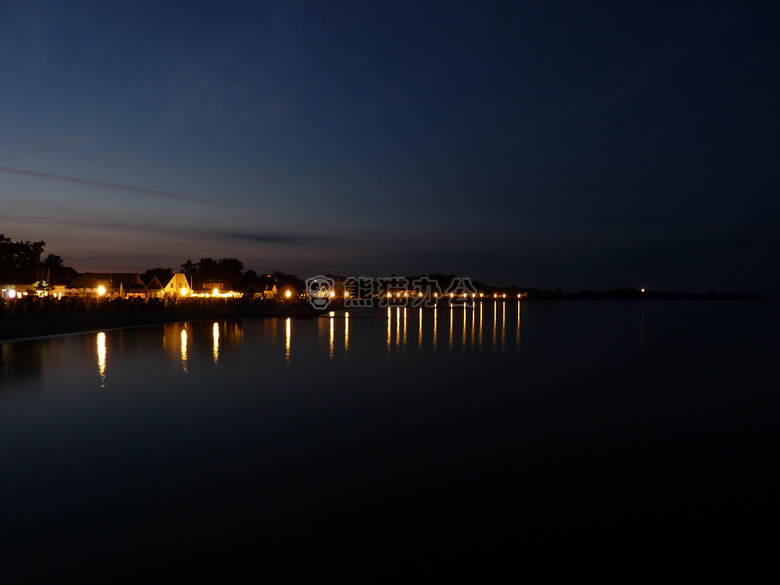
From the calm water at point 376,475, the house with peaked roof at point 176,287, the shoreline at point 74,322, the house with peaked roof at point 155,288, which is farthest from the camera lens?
the house with peaked roof at point 176,287

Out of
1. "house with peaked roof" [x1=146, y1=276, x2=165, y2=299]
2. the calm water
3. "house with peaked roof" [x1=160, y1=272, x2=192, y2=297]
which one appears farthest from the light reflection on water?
"house with peaked roof" [x1=160, y1=272, x2=192, y2=297]

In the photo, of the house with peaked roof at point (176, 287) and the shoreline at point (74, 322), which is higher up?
the house with peaked roof at point (176, 287)

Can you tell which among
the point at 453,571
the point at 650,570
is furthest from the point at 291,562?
the point at 650,570

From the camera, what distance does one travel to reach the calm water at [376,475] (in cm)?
509

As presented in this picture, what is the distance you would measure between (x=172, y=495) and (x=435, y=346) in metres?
19.8

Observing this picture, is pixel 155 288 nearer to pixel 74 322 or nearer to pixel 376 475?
pixel 74 322

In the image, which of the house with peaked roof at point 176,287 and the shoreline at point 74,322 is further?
the house with peaked roof at point 176,287

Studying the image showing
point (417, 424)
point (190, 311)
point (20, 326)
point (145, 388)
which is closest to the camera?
point (417, 424)

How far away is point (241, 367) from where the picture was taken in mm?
→ 17250

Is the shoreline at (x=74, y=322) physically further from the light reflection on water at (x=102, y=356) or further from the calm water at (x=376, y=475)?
the calm water at (x=376, y=475)

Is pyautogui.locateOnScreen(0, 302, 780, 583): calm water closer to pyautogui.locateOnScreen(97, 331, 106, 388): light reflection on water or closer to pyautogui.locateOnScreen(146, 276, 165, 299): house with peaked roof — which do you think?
pyautogui.locateOnScreen(97, 331, 106, 388): light reflection on water

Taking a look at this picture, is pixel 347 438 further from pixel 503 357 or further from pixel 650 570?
pixel 503 357

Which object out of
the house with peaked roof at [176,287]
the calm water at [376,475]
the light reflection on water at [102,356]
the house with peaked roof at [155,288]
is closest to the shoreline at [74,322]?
the light reflection on water at [102,356]

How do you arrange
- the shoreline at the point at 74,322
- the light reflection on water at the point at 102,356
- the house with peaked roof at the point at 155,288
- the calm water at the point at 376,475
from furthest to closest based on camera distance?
the house with peaked roof at the point at 155,288 < the shoreline at the point at 74,322 < the light reflection on water at the point at 102,356 < the calm water at the point at 376,475
